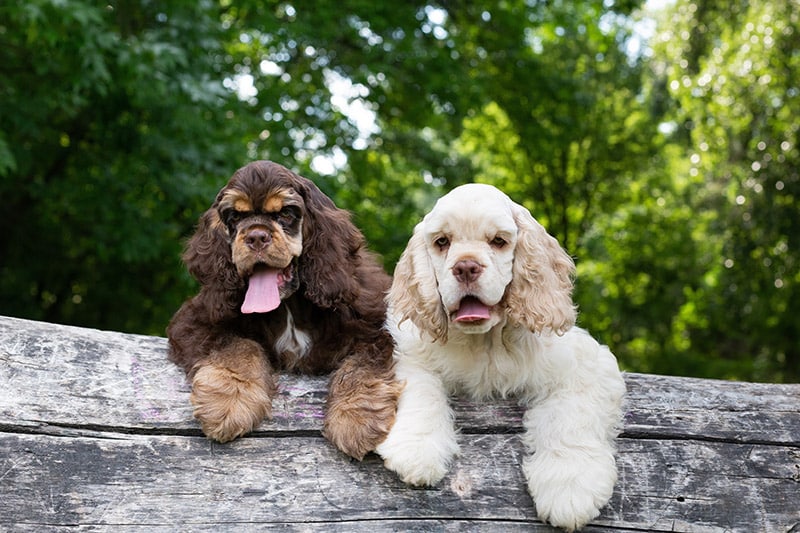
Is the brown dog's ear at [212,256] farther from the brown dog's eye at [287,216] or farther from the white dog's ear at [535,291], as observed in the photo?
the white dog's ear at [535,291]

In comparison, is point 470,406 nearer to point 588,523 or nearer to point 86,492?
point 588,523

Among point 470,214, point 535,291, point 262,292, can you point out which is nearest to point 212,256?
point 262,292

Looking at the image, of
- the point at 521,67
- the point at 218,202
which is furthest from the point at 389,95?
the point at 218,202

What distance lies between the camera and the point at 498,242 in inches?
138

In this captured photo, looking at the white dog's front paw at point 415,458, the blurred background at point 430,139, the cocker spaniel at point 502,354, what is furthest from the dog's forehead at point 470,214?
the blurred background at point 430,139

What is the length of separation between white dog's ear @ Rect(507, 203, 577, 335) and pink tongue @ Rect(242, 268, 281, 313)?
3.59ft

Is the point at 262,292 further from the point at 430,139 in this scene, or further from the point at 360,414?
the point at 430,139

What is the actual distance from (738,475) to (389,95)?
754cm

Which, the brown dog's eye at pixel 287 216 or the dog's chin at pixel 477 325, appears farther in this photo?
the brown dog's eye at pixel 287 216

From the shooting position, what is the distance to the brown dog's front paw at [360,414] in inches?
135

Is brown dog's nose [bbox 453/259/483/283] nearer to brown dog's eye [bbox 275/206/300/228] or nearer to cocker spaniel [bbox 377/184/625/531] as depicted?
cocker spaniel [bbox 377/184/625/531]

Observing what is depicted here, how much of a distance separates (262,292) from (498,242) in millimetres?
1126

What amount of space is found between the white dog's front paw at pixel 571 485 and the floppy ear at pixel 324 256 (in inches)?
48.0

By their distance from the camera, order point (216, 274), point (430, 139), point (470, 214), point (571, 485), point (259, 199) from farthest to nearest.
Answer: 1. point (430, 139)
2. point (216, 274)
3. point (259, 199)
4. point (470, 214)
5. point (571, 485)
